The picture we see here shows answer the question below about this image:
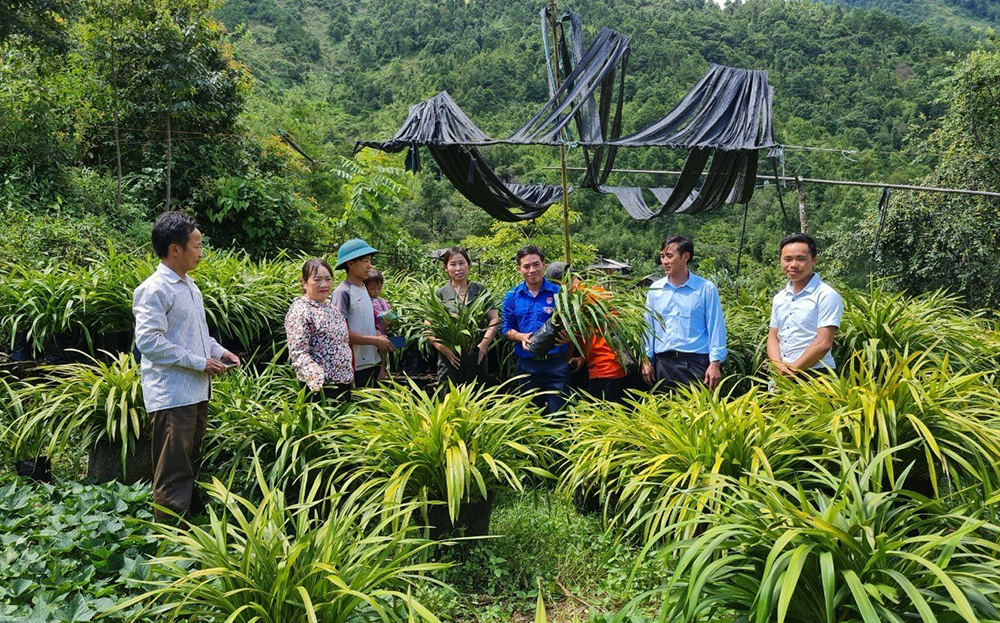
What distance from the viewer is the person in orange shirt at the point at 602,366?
378 cm

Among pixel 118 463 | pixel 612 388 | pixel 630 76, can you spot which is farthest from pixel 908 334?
pixel 630 76

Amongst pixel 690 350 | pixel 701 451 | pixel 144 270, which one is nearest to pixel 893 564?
pixel 701 451

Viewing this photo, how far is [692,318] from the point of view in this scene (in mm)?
3605

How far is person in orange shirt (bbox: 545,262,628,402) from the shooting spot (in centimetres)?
378

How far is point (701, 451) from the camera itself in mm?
2562

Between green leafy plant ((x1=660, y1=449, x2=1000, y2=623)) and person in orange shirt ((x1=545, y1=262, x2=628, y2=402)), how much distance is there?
1.86 m

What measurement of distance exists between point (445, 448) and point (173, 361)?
1.08 metres

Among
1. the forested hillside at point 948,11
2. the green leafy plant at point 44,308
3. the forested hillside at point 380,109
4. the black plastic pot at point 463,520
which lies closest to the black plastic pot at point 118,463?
the green leafy plant at point 44,308

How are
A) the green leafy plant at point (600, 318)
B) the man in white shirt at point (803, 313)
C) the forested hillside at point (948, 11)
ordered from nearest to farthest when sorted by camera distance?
the man in white shirt at point (803, 313) < the green leafy plant at point (600, 318) < the forested hillside at point (948, 11)

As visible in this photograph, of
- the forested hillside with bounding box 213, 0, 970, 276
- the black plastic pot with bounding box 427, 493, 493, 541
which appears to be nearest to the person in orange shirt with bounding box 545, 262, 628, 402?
the black plastic pot with bounding box 427, 493, 493, 541

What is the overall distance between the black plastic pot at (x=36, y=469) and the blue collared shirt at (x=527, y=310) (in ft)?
7.52

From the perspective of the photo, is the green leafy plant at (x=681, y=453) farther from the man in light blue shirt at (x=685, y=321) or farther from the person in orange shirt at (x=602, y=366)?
the person in orange shirt at (x=602, y=366)

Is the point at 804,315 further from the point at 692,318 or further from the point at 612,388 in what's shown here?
the point at 612,388

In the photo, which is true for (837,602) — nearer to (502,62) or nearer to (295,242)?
(295,242)
